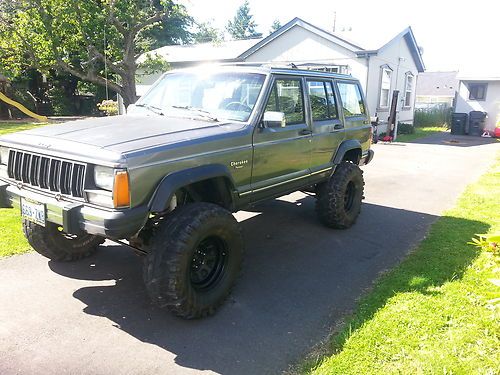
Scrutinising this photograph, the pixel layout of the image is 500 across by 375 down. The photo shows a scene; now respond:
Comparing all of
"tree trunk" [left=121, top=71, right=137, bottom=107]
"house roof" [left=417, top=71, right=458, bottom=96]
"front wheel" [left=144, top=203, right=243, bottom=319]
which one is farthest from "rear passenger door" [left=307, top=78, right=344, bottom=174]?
"house roof" [left=417, top=71, right=458, bottom=96]

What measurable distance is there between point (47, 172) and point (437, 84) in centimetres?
4400

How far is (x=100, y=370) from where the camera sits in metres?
2.81

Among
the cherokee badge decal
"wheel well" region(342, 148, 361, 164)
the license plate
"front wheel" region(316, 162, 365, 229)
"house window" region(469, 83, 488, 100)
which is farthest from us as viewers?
"house window" region(469, 83, 488, 100)

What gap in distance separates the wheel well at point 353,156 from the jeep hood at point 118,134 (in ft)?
8.69

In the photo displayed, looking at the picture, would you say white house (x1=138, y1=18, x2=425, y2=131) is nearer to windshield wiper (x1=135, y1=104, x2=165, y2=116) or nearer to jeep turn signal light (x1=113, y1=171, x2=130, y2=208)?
windshield wiper (x1=135, y1=104, x2=165, y2=116)

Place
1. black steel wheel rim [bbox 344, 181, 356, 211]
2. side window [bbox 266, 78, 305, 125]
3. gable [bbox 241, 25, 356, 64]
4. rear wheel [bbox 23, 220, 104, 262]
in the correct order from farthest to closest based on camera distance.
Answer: gable [bbox 241, 25, 356, 64] → black steel wheel rim [bbox 344, 181, 356, 211] → side window [bbox 266, 78, 305, 125] → rear wheel [bbox 23, 220, 104, 262]

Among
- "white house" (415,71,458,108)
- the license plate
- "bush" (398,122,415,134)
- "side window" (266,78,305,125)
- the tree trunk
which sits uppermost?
"white house" (415,71,458,108)

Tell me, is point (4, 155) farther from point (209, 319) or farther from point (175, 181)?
point (209, 319)

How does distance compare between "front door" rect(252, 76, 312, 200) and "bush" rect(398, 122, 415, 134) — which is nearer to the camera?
"front door" rect(252, 76, 312, 200)

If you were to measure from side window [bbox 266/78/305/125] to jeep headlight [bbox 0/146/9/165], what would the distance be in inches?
99.5

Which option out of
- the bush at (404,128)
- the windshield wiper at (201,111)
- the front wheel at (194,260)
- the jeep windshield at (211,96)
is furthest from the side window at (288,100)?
the bush at (404,128)

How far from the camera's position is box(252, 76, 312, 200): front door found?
420 centimetres

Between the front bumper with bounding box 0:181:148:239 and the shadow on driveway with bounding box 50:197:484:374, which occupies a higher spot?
the front bumper with bounding box 0:181:148:239

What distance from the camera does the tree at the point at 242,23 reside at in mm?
83000
